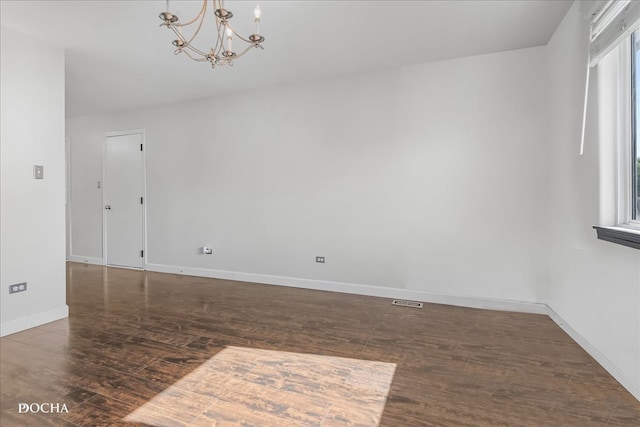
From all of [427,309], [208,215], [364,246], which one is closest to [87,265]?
[208,215]

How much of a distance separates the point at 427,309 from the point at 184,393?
248cm

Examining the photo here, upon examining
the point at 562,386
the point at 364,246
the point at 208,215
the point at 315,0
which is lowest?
the point at 562,386

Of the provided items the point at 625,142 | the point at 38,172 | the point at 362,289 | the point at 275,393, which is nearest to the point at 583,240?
the point at 625,142

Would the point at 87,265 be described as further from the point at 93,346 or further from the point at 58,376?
the point at 58,376

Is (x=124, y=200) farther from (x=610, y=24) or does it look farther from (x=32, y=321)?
(x=610, y=24)

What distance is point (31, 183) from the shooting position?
117 inches

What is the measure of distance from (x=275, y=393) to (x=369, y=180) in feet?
8.64

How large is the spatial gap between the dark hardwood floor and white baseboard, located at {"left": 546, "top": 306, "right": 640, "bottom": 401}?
0.05 meters

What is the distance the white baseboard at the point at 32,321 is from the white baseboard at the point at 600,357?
4.53 meters

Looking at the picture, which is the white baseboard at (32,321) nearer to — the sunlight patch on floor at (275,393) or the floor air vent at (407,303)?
the sunlight patch on floor at (275,393)

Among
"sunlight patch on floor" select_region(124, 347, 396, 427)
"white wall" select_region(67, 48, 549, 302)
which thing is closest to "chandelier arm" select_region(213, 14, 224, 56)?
"white wall" select_region(67, 48, 549, 302)

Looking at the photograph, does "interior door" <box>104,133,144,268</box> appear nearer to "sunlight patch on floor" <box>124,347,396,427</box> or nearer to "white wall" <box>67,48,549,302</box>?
"white wall" <box>67,48,549,302</box>

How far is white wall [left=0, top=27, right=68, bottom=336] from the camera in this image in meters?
2.80

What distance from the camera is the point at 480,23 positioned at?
280 cm
